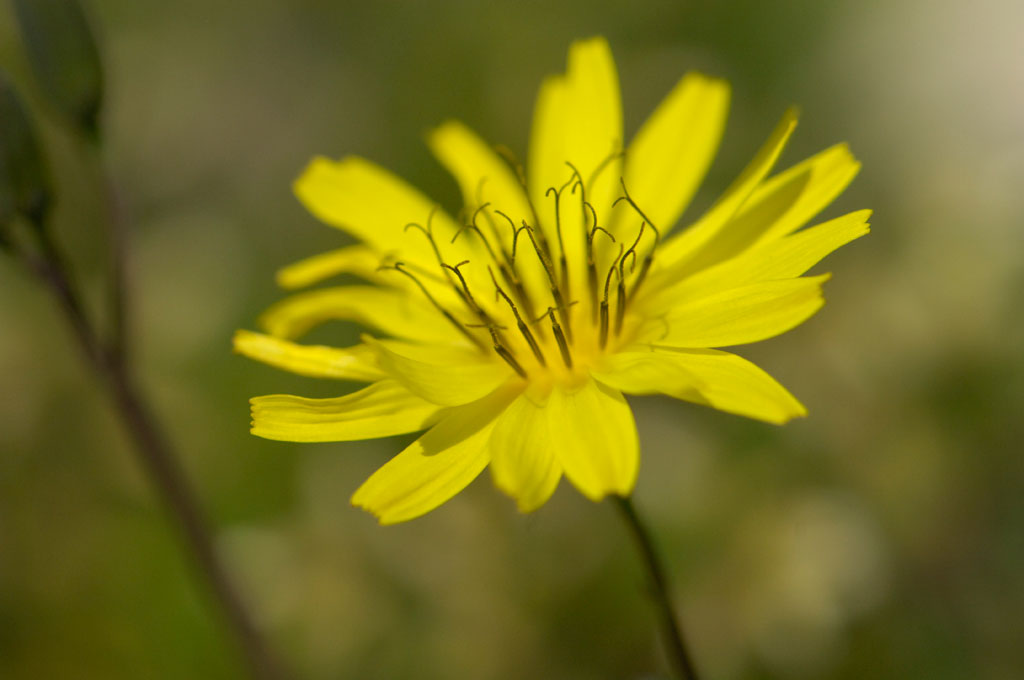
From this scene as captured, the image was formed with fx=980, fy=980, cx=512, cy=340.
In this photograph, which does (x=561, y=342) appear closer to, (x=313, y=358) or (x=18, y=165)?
(x=313, y=358)

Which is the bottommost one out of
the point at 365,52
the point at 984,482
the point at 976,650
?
the point at 976,650

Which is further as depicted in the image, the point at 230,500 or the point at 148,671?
the point at 230,500

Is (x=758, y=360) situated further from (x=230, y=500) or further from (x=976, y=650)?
(x=230, y=500)

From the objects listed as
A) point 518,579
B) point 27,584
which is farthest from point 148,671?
point 518,579

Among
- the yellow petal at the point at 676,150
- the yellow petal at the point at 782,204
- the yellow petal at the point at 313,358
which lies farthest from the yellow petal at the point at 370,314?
the yellow petal at the point at 782,204

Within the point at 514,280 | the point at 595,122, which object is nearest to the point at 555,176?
the point at 595,122

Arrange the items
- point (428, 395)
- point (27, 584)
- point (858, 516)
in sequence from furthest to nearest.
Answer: point (27, 584)
point (858, 516)
point (428, 395)

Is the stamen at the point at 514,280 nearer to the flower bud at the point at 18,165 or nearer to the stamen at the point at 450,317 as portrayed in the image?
the stamen at the point at 450,317

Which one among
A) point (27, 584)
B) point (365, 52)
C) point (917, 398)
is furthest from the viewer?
point (365, 52)

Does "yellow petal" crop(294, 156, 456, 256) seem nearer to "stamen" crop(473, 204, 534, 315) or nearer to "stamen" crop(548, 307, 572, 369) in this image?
"stamen" crop(473, 204, 534, 315)
